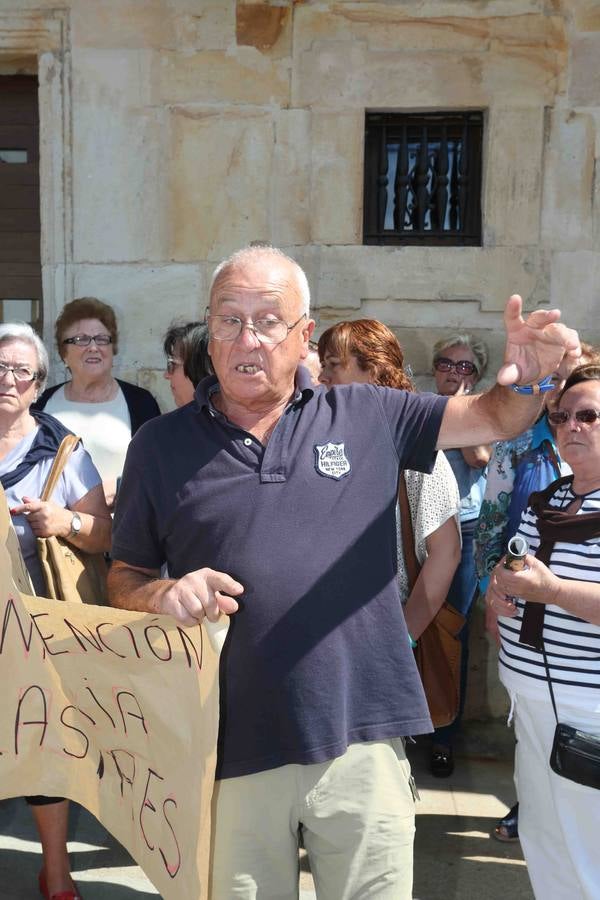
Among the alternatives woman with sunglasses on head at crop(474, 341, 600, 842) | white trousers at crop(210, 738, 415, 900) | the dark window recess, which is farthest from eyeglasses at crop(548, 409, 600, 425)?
the dark window recess

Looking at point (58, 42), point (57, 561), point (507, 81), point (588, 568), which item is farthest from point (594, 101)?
point (57, 561)

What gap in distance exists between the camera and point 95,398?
13.5 feet

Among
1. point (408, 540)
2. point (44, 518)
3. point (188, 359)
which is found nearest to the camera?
point (44, 518)

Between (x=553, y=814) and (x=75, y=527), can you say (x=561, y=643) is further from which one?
(x=75, y=527)

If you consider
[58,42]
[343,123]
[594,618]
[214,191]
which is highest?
[58,42]

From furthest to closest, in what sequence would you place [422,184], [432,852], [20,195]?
[20,195] < [422,184] < [432,852]

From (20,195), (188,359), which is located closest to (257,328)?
(188,359)

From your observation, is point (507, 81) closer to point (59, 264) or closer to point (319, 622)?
point (59, 264)

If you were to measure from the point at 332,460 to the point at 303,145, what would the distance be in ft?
10.1

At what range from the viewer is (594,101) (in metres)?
4.74

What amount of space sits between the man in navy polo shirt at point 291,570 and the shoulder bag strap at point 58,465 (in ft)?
3.01

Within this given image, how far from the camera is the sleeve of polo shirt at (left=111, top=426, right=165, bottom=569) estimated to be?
86.0 inches

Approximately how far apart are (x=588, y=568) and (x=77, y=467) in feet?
5.31

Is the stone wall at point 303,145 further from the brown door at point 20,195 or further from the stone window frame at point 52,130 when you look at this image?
the brown door at point 20,195
